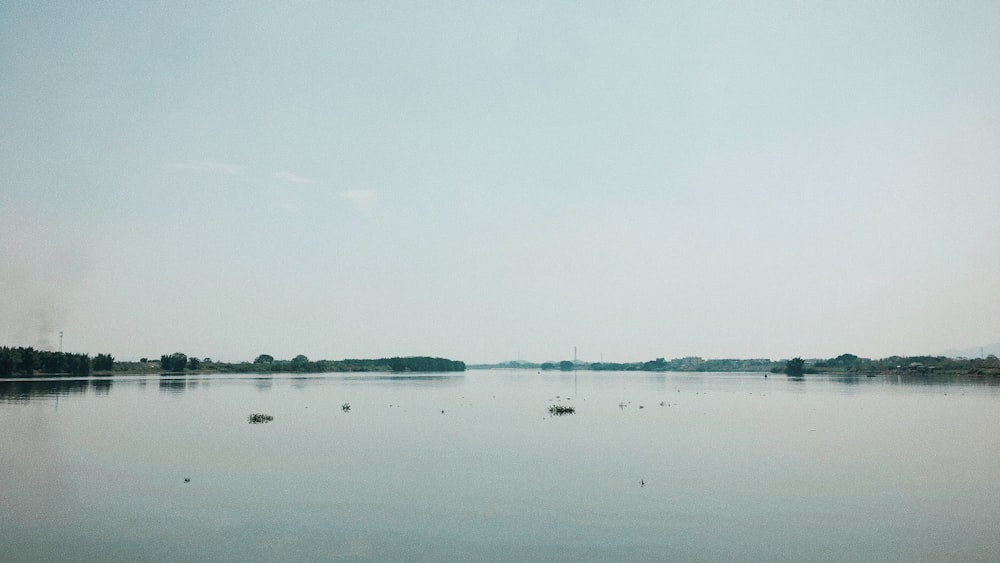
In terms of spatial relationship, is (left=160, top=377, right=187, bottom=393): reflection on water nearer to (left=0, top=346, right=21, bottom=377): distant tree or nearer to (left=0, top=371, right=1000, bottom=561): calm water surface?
(left=0, top=346, right=21, bottom=377): distant tree

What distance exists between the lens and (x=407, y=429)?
2331 inches

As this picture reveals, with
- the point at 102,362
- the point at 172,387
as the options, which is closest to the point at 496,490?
the point at 172,387

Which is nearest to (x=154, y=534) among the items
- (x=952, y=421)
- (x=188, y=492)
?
(x=188, y=492)

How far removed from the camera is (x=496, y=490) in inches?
1289

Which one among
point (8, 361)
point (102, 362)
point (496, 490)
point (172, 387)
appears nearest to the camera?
point (496, 490)

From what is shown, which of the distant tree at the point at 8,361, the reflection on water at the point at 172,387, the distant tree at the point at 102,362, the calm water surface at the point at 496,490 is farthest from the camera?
the distant tree at the point at 102,362

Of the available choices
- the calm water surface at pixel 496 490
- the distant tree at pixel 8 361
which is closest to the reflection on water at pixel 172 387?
the distant tree at pixel 8 361

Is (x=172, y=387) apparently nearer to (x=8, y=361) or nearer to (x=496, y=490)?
(x=8, y=361)

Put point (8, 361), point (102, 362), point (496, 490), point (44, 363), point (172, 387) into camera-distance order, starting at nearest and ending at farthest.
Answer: point (496, 490), point (172, 387), point (8, 361), point (44, 363), point (102, 362)

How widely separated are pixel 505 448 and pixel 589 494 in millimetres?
16264

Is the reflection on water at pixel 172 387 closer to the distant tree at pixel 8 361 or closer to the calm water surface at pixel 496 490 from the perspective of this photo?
the distant tree at pixel 8 361

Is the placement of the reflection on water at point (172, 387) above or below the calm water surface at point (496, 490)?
below

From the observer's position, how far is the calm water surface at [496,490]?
23516mm

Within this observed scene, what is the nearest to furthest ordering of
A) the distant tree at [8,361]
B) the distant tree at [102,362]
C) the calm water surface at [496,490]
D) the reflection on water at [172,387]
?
the calm water surface at [496,490], the reflection on water at [172,387], the distant tree at [8,361], the distant tree at [102,362]
